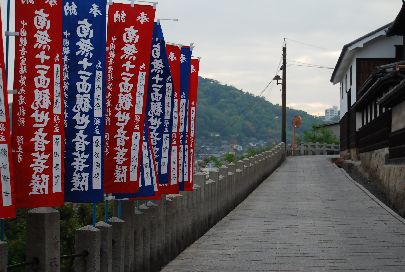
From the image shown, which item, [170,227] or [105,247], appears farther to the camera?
[170,227]

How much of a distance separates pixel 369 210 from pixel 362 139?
15511 millimetres

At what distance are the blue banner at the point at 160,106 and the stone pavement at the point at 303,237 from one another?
5.95ft

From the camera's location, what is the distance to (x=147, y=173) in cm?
950

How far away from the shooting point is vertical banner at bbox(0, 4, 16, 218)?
19.0 ft

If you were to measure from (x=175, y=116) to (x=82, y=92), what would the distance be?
185 inches

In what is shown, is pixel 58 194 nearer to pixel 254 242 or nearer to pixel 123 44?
pixel 123 44

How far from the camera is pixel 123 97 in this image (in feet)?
28.7

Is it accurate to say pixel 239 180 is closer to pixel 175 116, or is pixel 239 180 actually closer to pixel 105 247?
pixel 175 116

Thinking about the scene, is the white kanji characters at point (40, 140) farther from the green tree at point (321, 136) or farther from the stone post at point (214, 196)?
the green tree at point (321, 136)

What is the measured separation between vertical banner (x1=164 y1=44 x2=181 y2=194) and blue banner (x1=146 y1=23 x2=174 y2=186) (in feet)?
0.83

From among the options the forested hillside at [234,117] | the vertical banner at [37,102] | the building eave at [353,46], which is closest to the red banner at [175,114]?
the vertical banner at [37,102]

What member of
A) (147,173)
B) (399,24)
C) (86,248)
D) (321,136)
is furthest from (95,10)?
(321,136)

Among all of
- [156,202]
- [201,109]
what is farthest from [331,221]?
[201,109]

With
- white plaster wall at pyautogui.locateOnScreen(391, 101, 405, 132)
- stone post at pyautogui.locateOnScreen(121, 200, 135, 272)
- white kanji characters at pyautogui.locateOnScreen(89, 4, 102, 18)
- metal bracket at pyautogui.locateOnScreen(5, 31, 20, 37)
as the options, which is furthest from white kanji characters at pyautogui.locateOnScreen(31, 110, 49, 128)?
white plaster wall at pyautogui.locateOnScreen(391, 101, 405, 132)
